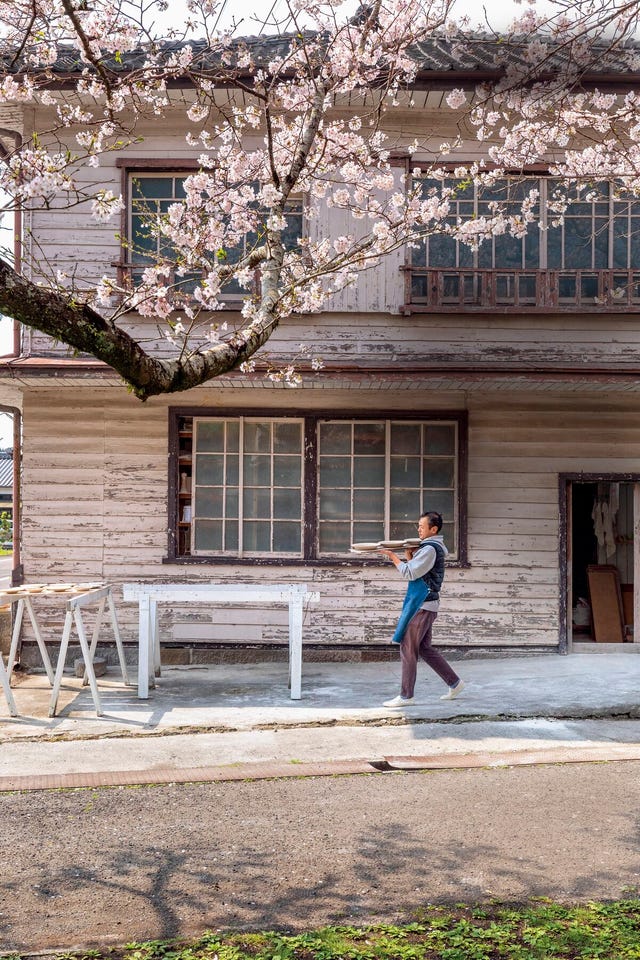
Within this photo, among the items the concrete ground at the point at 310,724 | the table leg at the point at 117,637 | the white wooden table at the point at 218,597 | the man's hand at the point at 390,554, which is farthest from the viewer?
the table leg at the point at 117,637

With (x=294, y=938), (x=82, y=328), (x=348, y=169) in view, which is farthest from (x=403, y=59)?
(x=294, y=938)

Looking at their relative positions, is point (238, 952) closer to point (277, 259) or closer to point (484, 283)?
point (277, 259)

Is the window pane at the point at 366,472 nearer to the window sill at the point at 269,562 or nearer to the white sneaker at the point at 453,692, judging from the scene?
the window sill at the point at 269,562

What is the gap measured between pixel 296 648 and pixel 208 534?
2686 mm

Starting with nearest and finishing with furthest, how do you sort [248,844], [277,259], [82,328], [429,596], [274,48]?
[82,328], [248,844], [277,259], [429,596], [274,48]

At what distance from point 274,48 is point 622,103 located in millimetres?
4027

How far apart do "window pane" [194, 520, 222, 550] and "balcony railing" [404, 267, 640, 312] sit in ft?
11.4

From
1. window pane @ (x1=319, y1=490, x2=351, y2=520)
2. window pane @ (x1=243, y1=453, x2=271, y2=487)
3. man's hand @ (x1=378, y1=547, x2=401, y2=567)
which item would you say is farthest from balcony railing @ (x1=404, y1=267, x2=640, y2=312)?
man's hand @ (x1=378, y1=547, x2=401, y2=567)

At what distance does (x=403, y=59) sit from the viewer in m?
8.65

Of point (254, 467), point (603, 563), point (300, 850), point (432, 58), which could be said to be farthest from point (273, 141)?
point (603, 563)

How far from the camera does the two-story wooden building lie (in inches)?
433

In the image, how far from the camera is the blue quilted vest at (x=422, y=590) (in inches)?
331

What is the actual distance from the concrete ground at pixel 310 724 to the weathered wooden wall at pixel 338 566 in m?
0.75

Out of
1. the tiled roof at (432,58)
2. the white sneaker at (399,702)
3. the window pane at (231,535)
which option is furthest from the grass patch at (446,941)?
the tiled roof at (432,58)
